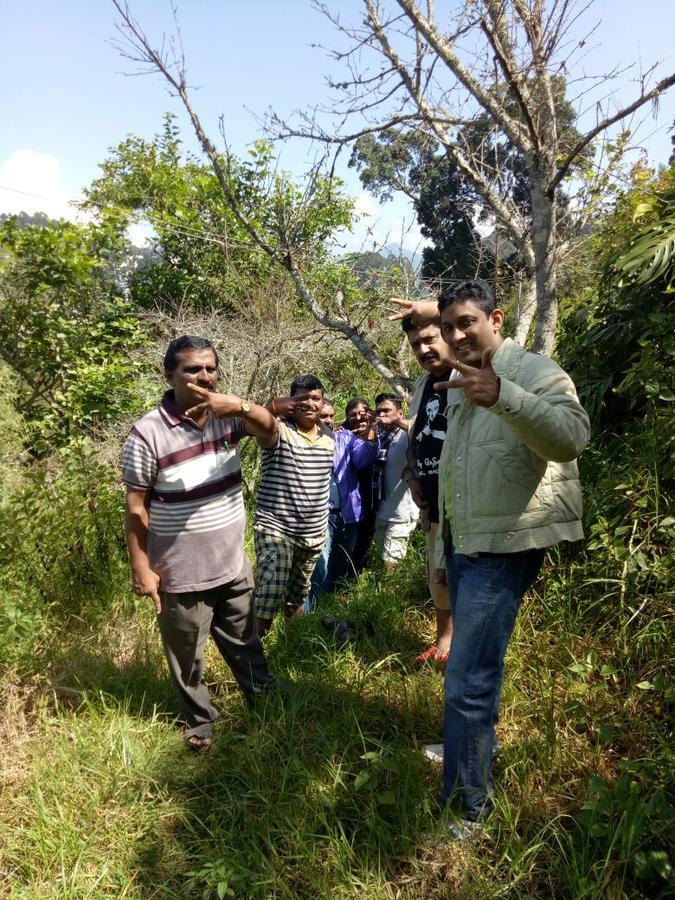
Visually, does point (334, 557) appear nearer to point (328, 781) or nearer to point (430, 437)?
→ point (430, 437)

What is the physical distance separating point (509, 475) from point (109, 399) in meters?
7.15

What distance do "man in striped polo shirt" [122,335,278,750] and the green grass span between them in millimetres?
357

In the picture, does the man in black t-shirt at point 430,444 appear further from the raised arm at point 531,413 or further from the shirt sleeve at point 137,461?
the shirt sleeve at point 137,461

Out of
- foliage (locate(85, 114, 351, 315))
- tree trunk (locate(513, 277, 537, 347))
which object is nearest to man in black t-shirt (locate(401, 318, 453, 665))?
tree trunk (locate(513, 277, 537, 347))

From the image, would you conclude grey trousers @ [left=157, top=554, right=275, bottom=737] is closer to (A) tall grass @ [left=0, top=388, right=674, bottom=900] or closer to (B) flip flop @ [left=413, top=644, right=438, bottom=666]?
(A) tall grass @ [left=0, top=388, right=674, bottom=900]

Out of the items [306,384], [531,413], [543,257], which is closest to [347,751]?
[531,413]

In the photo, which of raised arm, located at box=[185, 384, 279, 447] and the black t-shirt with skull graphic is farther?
the black t-shirt with skull graphic

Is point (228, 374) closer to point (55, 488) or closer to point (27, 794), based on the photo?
point (55, 488)

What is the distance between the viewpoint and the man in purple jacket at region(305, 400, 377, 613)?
389 centimetres

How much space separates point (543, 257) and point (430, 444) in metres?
1.13

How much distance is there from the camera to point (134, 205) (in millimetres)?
11375

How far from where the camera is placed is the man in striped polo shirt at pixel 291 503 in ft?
10.2

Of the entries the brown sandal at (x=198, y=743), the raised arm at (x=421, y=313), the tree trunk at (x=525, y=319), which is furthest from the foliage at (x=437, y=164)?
the brown sandal at (x=198, y=743)

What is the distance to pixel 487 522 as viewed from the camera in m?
1.69
